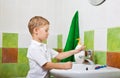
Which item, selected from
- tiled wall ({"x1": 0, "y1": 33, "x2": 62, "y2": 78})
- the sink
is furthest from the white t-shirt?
tiled wall ({"x1": 0, "y1": 33, "x2": 62, "y2": 78})

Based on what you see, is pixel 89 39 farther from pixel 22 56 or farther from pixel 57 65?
pixel 22 56

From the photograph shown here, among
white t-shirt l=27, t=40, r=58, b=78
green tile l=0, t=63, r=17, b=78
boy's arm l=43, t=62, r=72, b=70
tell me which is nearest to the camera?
boy's arm l=43, t=62, r=72, b=70

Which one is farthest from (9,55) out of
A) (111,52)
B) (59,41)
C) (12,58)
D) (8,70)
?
(111,52)

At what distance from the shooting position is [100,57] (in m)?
1.51

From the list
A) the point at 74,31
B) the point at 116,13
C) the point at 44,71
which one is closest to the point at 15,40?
the point at 74,31

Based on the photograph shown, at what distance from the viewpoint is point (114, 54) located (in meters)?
1.35

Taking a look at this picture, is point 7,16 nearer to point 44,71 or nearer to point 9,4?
point 9,4

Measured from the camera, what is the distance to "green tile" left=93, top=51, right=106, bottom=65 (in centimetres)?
147

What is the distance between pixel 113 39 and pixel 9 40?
47.6 inches

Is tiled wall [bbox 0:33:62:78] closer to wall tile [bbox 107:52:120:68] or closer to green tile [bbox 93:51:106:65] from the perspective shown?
green tile [bbox 93:51:106:65]

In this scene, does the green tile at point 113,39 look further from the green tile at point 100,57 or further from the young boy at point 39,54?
the young boy at point 39,54

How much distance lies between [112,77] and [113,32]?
1.05 feet

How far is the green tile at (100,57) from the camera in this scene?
4.81 feet

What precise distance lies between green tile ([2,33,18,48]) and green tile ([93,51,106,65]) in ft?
3.20
